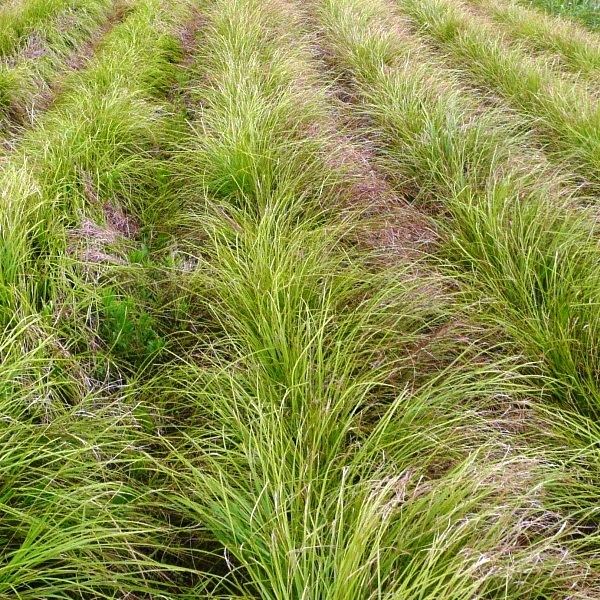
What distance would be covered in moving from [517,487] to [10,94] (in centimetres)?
486

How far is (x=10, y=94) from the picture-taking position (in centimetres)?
468

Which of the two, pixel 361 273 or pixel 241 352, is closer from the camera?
pixel 241 352

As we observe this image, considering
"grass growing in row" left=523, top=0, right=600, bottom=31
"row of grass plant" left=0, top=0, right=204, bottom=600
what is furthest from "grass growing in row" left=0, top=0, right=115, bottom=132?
"grass growing in row" left=523, top=0, right=600, bottom=31

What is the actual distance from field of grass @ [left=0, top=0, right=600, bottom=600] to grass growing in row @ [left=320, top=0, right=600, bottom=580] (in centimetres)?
2

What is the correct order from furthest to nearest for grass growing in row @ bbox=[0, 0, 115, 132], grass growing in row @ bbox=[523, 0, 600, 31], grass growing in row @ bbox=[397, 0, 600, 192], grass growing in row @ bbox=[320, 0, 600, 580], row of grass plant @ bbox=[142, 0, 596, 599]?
1. grass growing in row @ bbox=[523, 0, 600, 31]
2. grass growing in row @ bbox=[0, 0, 115, 132]
3. grass growing in row @ bbox=[397, 0, 600, 192]
4. grass growing in row @ bbox=[320, 0, 600, 580]
5. row of grass plant @ bbox=[142, 0, 596, 599]

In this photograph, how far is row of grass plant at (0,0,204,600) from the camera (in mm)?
1600

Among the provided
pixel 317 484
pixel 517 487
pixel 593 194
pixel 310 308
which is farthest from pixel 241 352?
pixel 593 194

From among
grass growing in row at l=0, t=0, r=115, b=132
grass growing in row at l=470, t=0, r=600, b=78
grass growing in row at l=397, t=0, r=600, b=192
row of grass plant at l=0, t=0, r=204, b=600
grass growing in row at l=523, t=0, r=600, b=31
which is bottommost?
row of grass plant at l=0, t=0, r=204, b=600

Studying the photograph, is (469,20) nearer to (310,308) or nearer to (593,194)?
(593,194)

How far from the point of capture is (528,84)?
539 cm

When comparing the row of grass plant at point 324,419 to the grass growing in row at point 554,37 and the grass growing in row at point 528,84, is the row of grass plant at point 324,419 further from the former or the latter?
the grass growing in row at point 554,37

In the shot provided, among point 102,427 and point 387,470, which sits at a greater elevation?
point 387,470

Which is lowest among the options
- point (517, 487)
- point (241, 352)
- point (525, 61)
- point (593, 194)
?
point (241, 352)

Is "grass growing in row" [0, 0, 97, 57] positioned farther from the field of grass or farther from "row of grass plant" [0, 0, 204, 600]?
"row of grass plant" [0, 0, 204, 600]
